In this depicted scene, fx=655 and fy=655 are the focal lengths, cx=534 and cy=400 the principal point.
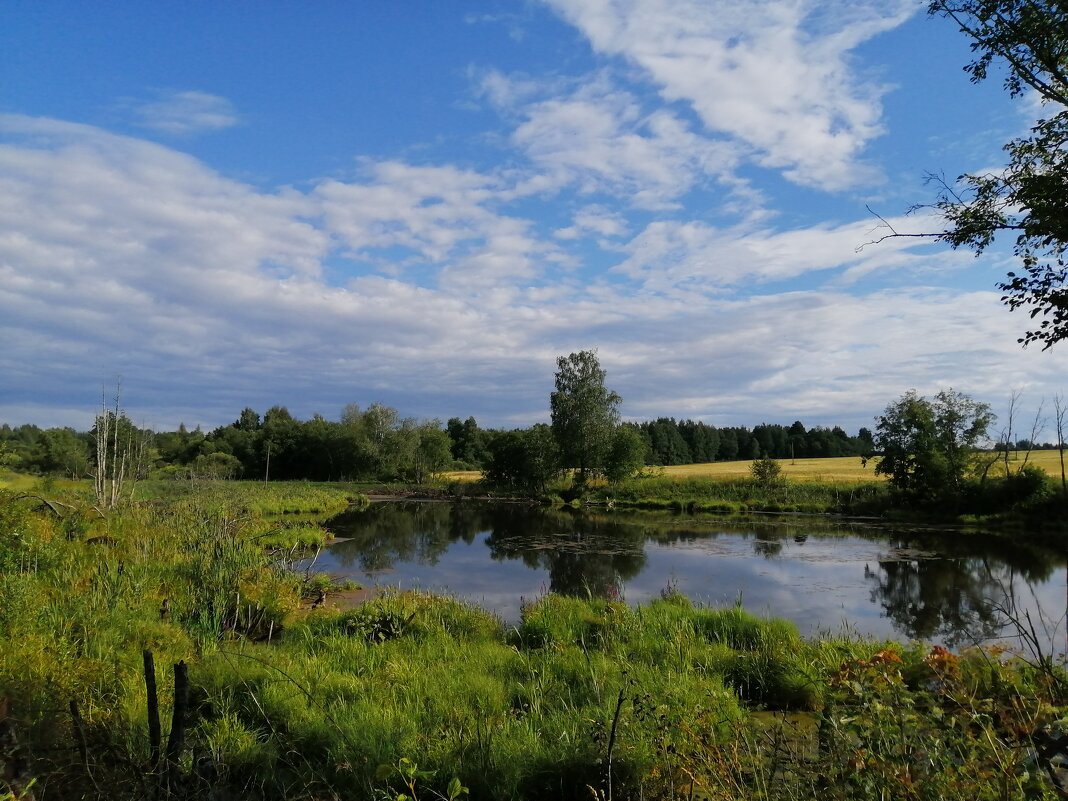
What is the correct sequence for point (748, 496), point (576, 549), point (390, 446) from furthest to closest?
point (390, 446), point (748, 496), point (576, 549)

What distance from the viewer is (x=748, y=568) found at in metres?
18.4

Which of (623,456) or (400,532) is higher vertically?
(623,456)

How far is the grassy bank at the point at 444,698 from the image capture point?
8.91 feet

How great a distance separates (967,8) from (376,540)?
22.6 metres

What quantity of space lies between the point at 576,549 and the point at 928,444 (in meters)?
20.1

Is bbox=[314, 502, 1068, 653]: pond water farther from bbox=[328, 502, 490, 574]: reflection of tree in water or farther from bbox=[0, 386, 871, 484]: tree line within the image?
bbox=[0, 386, 871, 484]: tree line

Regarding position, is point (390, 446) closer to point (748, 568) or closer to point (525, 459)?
point (525, 459)

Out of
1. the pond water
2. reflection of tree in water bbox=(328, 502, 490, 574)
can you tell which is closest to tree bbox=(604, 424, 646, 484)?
reflection of tree in water bbox=(328, 502, 490, 574)

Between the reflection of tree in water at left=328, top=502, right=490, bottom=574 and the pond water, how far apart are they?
0.10 meters

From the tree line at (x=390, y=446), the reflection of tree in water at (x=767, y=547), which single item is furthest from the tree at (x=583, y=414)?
the reflection of tree in water at (x=767, y=547)

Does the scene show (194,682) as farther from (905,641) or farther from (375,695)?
(905,641)

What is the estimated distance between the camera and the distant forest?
56250 millimetres

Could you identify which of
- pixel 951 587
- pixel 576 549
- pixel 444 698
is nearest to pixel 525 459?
pixel 576 549

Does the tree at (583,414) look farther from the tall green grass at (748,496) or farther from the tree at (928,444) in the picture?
the tree at (928,444)
